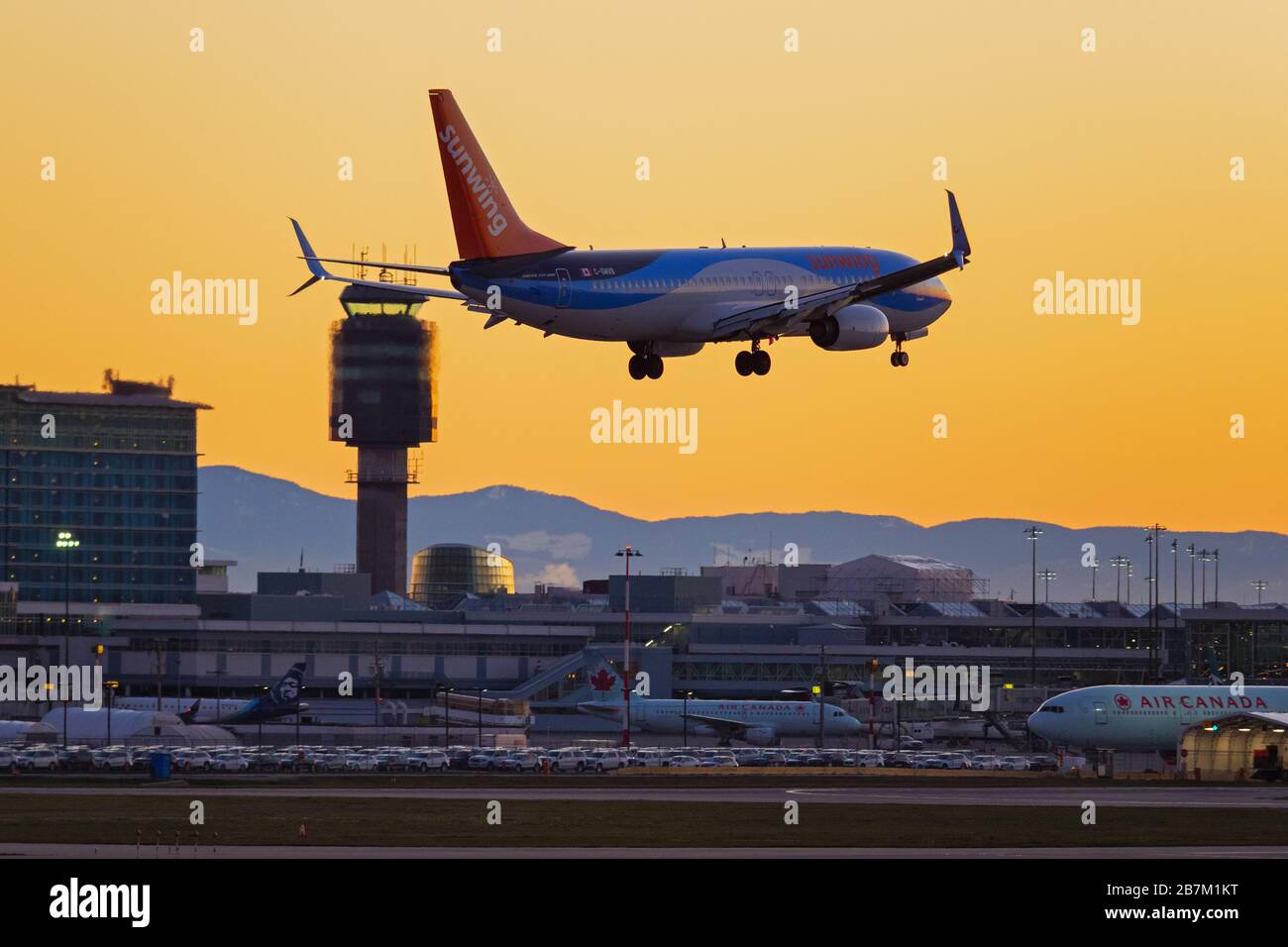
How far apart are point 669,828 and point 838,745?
93.9 m

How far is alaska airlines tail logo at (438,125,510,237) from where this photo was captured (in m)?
73.4

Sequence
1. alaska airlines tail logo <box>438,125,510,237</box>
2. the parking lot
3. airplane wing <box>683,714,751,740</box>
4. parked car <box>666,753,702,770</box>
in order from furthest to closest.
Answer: airplane wing <box>683,714,751,740</box>, parked car <box>666,753,702,770</box>, the parking lot, alaska airlines tail logo <box>438,125,510,237</box>

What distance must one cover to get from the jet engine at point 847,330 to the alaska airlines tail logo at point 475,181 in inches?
526

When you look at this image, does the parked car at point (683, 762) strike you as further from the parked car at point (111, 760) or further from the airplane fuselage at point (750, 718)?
the airplane fuselage at point (750, 718)

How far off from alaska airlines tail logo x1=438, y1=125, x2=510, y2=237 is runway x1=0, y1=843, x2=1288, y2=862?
2115 cm

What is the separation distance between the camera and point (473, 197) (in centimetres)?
7319

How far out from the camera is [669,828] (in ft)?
251

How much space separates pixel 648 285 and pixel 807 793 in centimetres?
2995

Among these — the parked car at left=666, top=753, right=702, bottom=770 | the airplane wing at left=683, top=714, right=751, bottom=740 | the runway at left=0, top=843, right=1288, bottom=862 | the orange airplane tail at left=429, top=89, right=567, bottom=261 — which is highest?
the orange airplane tail at left=429, top=89, right=567, bottom=261

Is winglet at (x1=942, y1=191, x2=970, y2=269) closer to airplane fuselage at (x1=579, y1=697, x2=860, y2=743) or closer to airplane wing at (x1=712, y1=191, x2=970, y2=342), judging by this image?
airplane wing at (x1=712, y1=191, x2=970, y2=342)

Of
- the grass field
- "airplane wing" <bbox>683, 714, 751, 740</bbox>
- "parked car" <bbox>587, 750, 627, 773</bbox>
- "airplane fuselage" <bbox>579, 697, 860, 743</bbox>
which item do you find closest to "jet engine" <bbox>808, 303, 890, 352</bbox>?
the grass field

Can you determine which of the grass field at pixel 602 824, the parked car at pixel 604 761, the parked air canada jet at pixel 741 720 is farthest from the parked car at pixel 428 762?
the parked air canada jet at pixel 741 720
